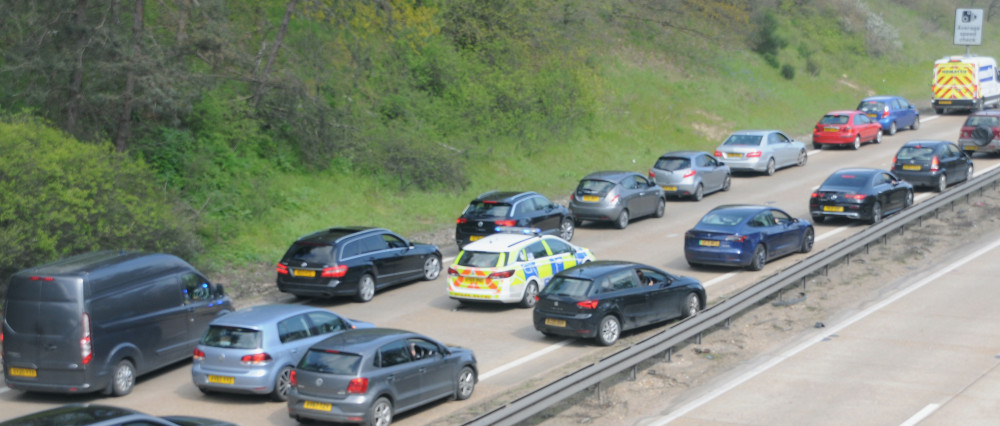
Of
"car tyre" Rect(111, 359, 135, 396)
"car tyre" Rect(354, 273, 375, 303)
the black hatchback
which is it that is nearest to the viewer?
"car tyre" Rect(111, 359, 135, 396)

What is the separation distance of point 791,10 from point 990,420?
50241 millimetres

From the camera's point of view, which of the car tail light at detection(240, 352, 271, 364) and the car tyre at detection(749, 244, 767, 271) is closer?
the car tail light at detection(240, 352, 271, 364)

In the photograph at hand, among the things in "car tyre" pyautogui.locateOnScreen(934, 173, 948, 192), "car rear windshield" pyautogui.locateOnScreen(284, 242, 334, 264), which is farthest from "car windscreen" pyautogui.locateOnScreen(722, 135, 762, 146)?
"car rear windshield" pyautogui.locateOnScreen(284, 242, 334, 264)

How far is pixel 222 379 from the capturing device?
1493cm

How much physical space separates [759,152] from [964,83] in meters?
17.1

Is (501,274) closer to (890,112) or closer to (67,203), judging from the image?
(67,203)

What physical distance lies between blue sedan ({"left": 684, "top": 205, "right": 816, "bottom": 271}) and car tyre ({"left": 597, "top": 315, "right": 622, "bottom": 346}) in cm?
534

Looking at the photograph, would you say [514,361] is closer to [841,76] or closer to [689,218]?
[689,218]

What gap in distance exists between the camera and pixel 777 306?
1975cm

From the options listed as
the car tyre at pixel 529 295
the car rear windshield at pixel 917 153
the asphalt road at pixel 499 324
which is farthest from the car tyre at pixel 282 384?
the car rear windshield at pixel 917 153

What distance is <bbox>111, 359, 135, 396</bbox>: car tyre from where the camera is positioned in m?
15.5

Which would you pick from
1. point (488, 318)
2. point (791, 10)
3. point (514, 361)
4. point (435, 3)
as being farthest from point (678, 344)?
point (791, 10)

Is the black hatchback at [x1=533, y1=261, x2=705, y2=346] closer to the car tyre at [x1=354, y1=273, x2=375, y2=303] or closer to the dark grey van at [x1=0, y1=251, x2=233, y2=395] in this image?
the car tyre at [x1=354, y1=273, x2=375, y2=303]

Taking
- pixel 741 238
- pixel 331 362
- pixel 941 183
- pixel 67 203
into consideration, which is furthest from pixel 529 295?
pixel 941 183
